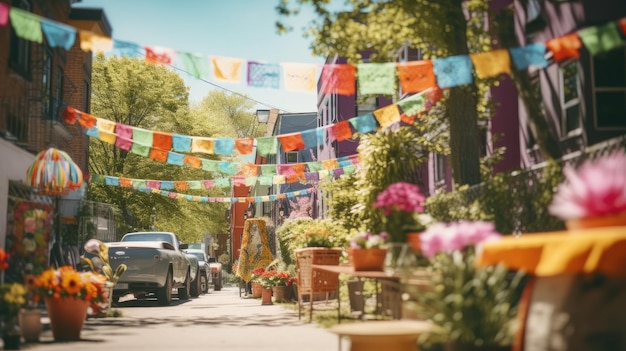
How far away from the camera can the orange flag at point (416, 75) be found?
11.3m

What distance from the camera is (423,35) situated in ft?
43.8

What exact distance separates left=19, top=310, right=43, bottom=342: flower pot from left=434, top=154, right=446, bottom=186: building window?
16622 millimetres

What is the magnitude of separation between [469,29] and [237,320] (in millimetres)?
7410

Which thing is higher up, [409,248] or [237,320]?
[409,248]

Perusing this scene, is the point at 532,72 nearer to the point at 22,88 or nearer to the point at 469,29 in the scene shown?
the point at 469,29

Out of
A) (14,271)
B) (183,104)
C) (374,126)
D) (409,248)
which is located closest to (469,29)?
(374,126)

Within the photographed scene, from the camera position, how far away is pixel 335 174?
25.6 meters

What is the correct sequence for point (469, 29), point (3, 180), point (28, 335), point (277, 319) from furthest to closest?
point (3, 180) → point (469, 29) → point (277, 319) → point (28, 335)

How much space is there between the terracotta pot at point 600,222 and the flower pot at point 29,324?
740 cm

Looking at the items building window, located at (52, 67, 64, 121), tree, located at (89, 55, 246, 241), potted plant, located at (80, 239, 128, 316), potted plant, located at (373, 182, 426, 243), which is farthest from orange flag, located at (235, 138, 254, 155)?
tree, located at (89, 55, 246, 241)

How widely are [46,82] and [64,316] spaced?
44.7 feet

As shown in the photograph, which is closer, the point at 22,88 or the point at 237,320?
the point at 237,320

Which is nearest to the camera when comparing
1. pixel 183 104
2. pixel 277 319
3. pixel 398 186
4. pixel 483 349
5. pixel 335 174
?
pixel 483 349

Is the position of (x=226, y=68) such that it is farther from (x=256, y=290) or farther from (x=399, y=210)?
(x=256, y=290)
